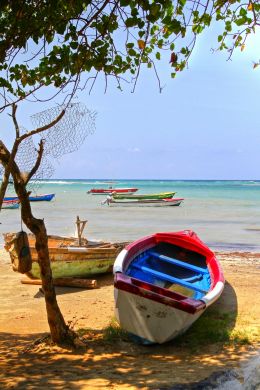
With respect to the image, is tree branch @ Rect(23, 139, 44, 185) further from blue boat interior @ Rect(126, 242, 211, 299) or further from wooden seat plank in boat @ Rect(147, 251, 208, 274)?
wooden seat plank in boat @ Rect(147, 251, 208, 274)

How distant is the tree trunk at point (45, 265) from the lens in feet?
20.8

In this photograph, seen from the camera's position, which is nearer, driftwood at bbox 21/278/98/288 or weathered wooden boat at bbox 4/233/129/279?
driftwood at bbox 21/278/98/288

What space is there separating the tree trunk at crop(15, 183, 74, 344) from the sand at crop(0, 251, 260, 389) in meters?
0.21

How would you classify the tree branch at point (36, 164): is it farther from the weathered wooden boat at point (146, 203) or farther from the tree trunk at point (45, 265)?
the weathered wooden boat at point (146, 203)

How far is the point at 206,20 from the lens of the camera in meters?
5.35

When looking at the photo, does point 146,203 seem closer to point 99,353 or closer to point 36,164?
point 99,353

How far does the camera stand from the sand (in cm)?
524

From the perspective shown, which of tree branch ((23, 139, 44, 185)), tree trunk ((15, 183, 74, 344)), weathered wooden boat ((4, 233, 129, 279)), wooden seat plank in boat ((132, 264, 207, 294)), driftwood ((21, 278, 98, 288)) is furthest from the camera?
weathered wooden boat ((4, 233, 129, 279))

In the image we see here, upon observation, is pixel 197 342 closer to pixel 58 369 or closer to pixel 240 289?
pixel 58 369

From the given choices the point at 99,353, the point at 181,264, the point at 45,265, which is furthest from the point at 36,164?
the point at 181,264

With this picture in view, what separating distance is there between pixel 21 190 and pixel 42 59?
1.81m

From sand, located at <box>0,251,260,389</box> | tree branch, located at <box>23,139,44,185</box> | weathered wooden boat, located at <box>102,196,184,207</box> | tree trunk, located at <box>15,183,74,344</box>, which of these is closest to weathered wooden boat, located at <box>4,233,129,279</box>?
sand, located at <box>0,251,260,389</box>

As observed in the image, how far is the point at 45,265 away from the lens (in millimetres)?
6422

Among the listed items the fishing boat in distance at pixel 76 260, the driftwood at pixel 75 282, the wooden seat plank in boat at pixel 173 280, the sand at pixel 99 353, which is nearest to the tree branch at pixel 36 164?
the sand at pixel 99 353
